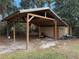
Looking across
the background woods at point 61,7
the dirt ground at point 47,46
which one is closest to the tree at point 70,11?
the background woods at point 61,7

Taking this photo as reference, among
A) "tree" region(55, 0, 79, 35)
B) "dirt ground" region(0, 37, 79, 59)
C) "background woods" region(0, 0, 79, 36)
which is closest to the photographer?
"dirt ground" region(0, 37, 79, 59)

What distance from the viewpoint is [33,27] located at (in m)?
27.2

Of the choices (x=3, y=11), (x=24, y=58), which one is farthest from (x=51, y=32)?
(x=24, y=58)

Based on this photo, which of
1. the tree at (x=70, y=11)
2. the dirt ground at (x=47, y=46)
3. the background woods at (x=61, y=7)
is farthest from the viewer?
the background woods at (x=61, y=7)

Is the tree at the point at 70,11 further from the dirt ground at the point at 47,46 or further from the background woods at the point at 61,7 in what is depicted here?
the dirt ground at the point at 47,46

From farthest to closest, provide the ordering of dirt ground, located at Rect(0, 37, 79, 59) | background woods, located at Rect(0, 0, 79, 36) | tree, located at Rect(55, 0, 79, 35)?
background woods, located at Rect(0, 0, 79, 36), tree, located at Rect(55, 0, 79, 35), dirt ground, located at Rect(0, 37, 79, 59)

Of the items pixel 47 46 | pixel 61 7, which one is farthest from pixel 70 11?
pixel 47 46

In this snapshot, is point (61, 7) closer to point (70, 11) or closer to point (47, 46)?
point (70, 11)

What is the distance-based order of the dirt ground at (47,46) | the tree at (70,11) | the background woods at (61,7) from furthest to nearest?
the background woods at (61,7)
the tree at (70,11)
the dirt ground at (47,46)

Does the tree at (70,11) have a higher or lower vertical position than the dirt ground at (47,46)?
higher

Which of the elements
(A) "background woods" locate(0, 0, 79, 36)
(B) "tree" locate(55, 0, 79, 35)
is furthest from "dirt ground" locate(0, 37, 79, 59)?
(A) "background woods" locate(0, 0, 79, 36)

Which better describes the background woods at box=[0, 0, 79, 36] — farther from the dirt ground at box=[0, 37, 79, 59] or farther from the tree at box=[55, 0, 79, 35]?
the dirt ground at box=[0, 37, 79, 59]

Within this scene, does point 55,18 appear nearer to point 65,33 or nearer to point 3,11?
point 65,33

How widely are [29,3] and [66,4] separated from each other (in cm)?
664
